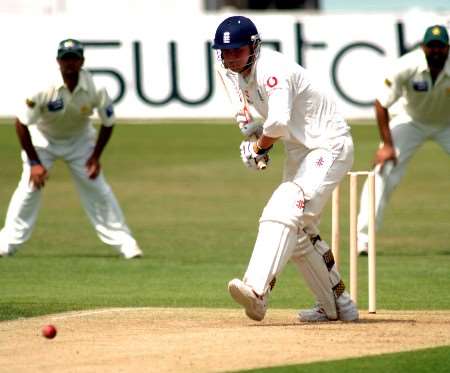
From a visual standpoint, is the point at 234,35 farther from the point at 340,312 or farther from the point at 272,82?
the point at 340,312

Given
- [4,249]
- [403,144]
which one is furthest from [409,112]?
[4,249]

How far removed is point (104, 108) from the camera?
12.8 metres

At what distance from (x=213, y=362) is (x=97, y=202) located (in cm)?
600

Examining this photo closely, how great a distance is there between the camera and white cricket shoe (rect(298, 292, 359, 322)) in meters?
8.83

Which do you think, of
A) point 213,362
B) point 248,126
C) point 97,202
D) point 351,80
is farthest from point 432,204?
point 213,362

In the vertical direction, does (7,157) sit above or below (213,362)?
below

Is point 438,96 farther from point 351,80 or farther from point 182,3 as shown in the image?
point 182,3

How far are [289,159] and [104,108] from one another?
4.43 metres

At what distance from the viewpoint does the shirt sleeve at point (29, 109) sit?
12.5m

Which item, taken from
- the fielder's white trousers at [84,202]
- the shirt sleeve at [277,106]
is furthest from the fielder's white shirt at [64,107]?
the shirt sleeve at [277,106]

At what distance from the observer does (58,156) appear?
13.0m

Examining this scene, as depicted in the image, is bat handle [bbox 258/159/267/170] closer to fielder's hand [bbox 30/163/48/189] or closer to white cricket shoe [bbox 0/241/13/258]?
fielder's hand [bbox 30/163/48/189]

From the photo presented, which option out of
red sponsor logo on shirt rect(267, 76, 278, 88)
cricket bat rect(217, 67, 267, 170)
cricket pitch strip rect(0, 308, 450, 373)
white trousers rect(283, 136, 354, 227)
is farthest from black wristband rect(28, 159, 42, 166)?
red sponsor logo on shirt rect(267, 76, 278, 88)

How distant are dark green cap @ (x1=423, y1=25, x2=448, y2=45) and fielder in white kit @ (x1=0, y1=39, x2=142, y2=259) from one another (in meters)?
2.97
